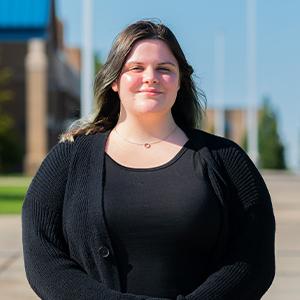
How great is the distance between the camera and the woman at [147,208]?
8.52 feet

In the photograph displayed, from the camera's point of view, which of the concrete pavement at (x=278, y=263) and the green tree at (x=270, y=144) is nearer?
the concrete pavement at (x=278, y=263)

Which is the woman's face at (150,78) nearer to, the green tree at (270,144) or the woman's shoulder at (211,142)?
the woman's shoulder at (211,142)

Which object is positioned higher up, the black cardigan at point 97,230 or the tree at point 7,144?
the black cardigan at point 97,230

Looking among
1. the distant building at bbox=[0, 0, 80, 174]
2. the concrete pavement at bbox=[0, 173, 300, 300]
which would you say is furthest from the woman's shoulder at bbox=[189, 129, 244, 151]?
the distant building at bbox=[0, 0, 80, 174]

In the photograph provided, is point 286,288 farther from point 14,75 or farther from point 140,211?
point 14,75

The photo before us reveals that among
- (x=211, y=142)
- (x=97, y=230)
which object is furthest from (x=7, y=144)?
(x=97, y=230)

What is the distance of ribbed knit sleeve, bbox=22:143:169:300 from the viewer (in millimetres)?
2621

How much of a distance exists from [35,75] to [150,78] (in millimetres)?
52405

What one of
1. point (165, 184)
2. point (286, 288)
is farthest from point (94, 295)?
point (286, 288)

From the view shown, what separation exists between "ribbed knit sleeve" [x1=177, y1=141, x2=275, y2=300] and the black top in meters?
0.06

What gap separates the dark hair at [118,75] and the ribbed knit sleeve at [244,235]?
27 cm

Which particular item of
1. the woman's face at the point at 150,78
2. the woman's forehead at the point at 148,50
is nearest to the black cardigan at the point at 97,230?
the woman's face at the point at 150,78

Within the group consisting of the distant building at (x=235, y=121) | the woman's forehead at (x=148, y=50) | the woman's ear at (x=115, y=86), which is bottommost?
the distant building at (x=235, y=121)

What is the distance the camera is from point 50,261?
2650mm
